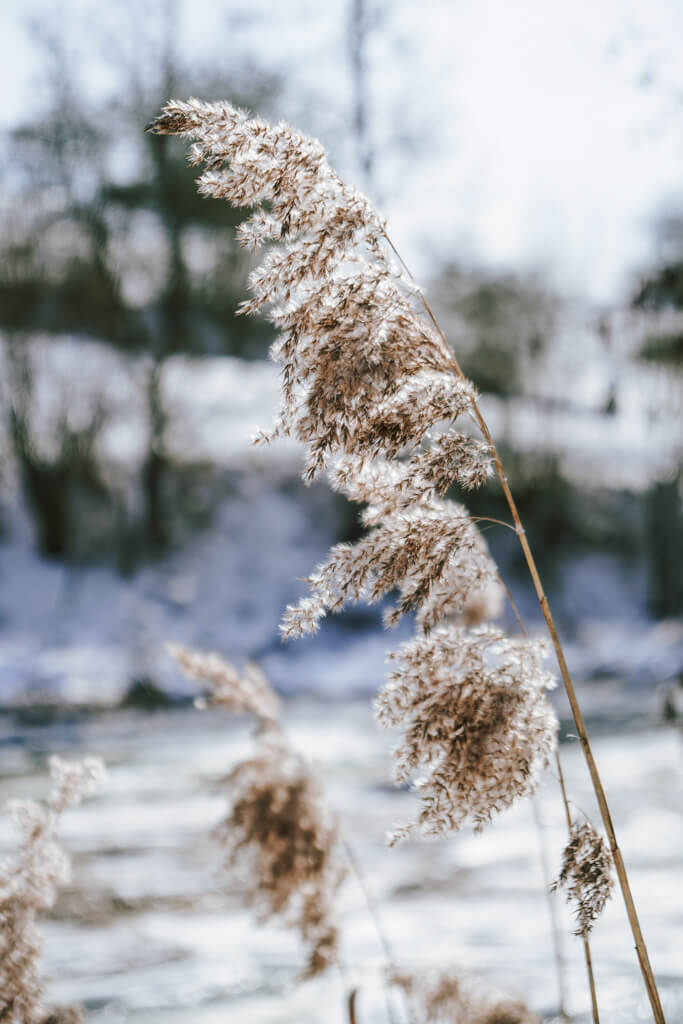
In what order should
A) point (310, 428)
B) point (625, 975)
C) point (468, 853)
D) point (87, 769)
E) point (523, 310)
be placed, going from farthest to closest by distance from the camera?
point (523, 310) < point (468, 853) < point (625, 975) < point (87, 769) < point (310, 428)

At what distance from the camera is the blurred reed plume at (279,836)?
2143mm

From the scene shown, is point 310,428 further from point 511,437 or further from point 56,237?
point 511,437

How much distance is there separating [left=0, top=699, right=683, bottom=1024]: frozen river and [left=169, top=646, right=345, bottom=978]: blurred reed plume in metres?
0.12

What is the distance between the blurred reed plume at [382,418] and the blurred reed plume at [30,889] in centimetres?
70

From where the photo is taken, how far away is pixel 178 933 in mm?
4207

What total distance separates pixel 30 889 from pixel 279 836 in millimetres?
644

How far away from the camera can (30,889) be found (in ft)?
5.56

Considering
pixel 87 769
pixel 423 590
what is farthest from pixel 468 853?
pixel 423 590

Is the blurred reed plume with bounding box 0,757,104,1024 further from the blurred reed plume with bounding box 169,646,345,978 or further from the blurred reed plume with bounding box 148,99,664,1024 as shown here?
the blurred reed plume with bounding box 148,99,664,1024

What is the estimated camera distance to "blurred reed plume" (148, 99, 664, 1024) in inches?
47.8

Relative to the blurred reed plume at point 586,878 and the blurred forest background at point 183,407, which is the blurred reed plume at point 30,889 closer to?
the blurred reed plume at point 586,878

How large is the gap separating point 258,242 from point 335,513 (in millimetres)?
15877

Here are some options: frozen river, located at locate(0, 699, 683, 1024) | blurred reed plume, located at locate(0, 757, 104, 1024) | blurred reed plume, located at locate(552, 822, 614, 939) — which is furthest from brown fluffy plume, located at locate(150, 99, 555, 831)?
frozen river, located at locate(0, 699, 683, 1024)

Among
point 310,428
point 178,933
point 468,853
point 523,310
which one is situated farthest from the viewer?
point 523,310
